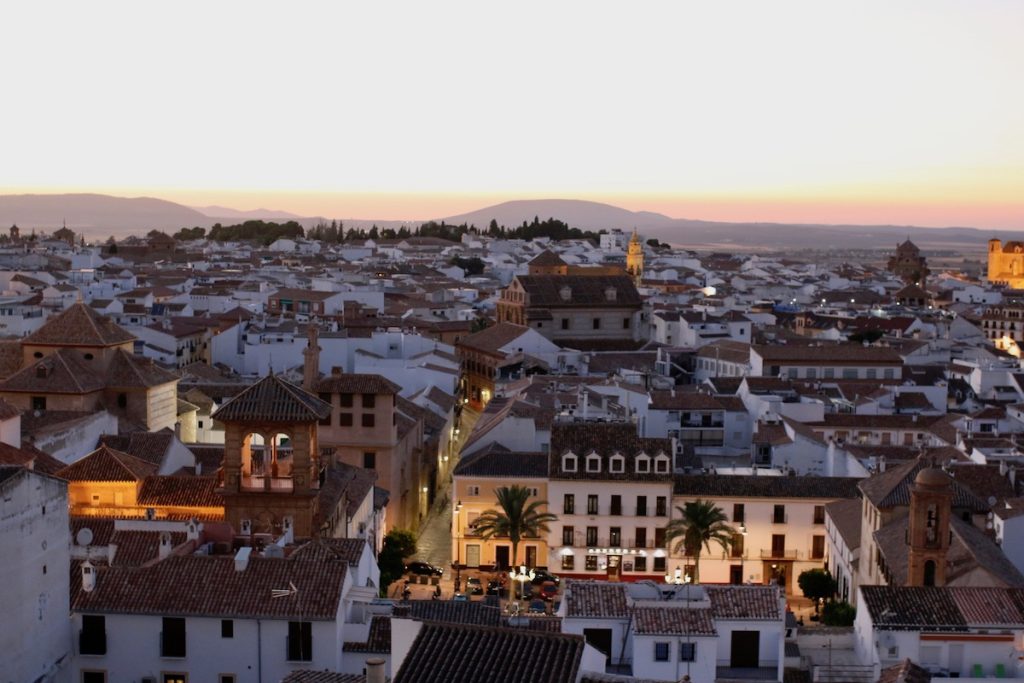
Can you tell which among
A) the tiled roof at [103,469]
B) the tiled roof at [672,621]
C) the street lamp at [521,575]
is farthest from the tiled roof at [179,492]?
the tiled roof at [672,621]

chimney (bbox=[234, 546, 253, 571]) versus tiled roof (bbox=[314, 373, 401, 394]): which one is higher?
tiled roof (bbox=[314, 373, 401, 394])

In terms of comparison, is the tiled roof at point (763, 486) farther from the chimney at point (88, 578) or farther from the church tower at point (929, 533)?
the chimney at point (88, 578)

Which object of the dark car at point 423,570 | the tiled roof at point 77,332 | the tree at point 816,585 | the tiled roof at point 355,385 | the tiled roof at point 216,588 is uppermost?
the tiled roof at point 77,332

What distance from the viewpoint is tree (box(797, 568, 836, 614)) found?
108ft

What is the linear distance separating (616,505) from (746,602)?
1447cm

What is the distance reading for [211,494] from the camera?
2745cm

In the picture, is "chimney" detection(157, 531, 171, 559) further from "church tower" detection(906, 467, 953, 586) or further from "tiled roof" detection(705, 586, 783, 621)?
"church tower" detection(906, 467, 953, 586)

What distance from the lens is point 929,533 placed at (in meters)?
27.3

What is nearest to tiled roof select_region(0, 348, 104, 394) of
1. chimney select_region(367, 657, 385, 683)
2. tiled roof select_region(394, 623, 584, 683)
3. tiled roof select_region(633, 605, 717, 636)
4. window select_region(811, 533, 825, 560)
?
window select_region(811, 533, 825, 560)

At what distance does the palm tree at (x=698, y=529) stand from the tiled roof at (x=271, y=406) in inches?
449

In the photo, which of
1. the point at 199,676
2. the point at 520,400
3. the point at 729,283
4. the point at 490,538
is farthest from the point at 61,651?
the point at 729,283

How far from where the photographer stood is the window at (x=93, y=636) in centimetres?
2039

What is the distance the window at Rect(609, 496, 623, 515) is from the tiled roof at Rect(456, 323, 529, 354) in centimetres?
3034

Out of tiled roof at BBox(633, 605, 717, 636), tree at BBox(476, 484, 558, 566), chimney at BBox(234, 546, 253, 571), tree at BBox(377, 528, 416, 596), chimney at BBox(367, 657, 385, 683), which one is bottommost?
tree at BBox(377, 528, 416, 596)
